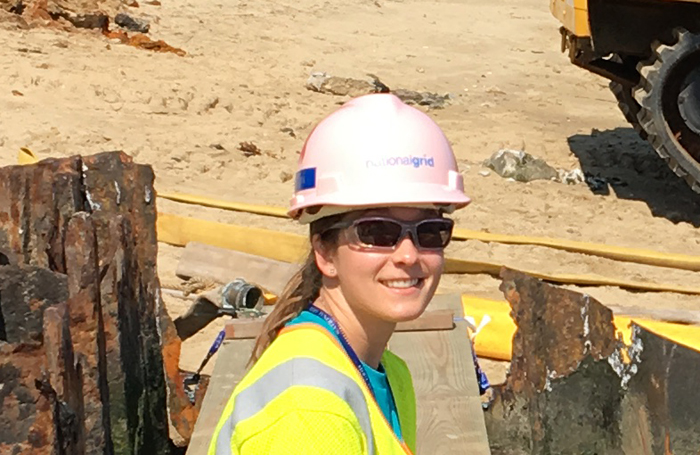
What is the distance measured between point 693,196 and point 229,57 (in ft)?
19.7

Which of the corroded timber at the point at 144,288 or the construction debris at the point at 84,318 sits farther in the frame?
the corroded timber at the point at 144,288

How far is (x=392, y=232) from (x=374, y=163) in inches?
4.9

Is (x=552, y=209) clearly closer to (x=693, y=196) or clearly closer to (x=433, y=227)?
(x=693, y=196)

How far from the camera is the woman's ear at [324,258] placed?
200cm

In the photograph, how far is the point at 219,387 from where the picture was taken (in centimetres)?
408

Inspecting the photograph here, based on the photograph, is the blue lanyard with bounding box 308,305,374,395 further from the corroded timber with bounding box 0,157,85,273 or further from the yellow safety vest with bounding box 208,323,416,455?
the corroded timber with bounding box 0,157,85,273

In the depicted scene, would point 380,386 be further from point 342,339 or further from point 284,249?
point 284,249

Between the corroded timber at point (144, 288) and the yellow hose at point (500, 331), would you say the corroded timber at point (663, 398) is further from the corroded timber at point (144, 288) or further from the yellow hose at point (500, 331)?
the corroded timber at point (144, 288)

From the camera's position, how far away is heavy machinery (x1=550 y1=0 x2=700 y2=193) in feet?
26.0

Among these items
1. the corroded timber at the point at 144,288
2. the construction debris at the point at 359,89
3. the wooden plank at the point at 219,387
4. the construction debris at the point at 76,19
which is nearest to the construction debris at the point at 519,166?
the construction debris at the point at 359,89

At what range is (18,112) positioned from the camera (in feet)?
30.8

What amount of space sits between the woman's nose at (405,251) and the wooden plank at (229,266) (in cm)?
399

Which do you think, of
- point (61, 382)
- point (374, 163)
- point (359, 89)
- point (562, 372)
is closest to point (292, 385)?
point (374, 163)

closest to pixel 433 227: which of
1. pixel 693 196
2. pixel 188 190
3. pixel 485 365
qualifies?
pixel 485 365
